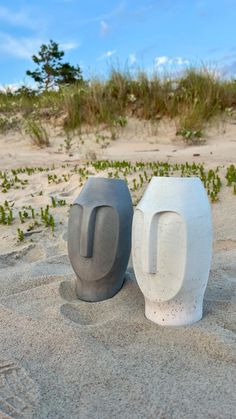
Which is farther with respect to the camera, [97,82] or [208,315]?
[97,82]

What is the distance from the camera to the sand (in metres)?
1.67

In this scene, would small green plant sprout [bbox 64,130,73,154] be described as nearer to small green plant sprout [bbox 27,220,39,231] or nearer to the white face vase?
small green plant sprout [bbox 27,220,39,231]

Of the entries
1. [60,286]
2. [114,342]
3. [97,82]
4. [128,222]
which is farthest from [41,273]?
[97,82]

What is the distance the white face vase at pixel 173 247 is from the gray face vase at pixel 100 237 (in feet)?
0.90

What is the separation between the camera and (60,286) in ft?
8.98

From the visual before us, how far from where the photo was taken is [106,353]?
Answer: 1984 mm

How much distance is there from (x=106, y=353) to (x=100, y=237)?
67 cm

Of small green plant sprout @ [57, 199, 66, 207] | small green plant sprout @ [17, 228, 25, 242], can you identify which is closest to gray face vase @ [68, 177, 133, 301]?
small green plant sprout @ [17, 228, 25, 242]

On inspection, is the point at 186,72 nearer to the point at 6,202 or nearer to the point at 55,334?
the point at 6,202

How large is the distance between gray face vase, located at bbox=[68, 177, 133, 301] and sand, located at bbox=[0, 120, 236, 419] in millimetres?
102

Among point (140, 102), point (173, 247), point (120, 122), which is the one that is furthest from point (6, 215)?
point (140, 102)

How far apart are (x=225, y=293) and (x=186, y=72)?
7.90 m

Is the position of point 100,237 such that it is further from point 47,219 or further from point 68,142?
point 68,142

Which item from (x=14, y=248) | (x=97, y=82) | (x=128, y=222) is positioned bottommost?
(x=14, y=248)
